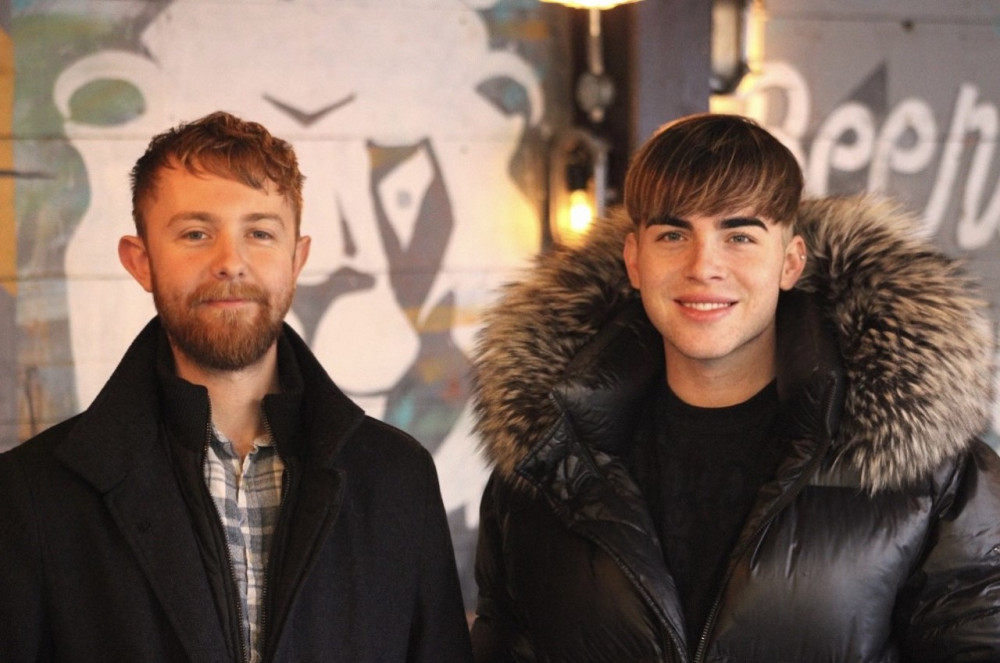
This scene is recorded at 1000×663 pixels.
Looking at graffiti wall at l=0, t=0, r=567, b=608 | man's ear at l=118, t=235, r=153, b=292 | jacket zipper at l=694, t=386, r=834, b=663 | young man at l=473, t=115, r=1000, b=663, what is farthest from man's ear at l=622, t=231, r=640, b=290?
graffiti wall at l=0, t=0, r=567, b=608

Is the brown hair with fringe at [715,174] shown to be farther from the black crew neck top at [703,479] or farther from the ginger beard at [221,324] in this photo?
the ginger beard at [221,324]

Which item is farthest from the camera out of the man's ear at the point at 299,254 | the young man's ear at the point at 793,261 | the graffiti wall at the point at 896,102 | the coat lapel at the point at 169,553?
the graffiti wall at the point at 896,102

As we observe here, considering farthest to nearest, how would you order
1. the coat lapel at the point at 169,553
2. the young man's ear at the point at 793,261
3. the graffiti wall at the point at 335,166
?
the graffiti wall at the point at 335,166
the young man's ear at the point at 793,261
the coat lapel at the point at 169,553

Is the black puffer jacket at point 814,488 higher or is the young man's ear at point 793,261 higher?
the young man's ear at point 793,261

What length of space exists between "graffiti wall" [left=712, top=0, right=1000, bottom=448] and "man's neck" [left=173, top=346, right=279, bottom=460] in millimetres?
2682

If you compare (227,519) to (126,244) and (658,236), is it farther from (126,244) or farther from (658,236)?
(658,236)

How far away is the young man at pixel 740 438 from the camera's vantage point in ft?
5.32

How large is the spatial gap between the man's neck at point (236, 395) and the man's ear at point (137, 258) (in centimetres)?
12

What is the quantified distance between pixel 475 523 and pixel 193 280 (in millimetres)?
2403

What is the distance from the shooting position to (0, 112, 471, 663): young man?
147 centimetres

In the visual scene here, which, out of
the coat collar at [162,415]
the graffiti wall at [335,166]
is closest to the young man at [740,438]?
the coat collar at [162,415]

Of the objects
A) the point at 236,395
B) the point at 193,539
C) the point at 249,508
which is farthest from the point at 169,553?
the point at 236,395

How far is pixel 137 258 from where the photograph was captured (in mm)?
1674

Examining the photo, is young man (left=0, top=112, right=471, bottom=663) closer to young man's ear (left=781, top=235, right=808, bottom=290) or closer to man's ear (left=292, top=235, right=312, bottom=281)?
man's ear (left=292, top=235, right=312, bottom=281)
